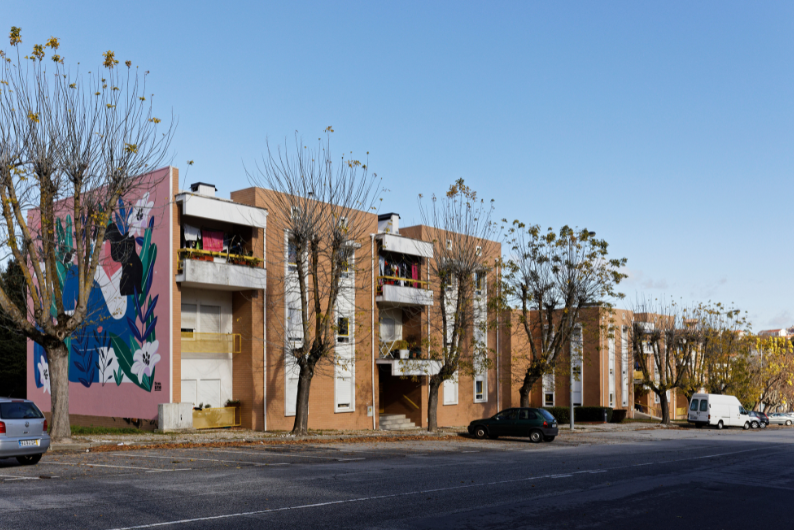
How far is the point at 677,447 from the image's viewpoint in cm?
2867

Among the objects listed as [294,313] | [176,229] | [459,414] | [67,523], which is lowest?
[459,414]

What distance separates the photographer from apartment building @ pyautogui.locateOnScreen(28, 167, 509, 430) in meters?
29.0

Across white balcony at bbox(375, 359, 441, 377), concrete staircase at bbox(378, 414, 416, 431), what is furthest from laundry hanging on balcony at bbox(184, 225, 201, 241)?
concrete staircase at bbox(378, 414, 416, 431)


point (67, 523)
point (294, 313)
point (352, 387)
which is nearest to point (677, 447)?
point (352, 387)

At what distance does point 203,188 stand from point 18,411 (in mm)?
16034

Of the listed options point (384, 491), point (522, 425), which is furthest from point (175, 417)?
point (384, 491)

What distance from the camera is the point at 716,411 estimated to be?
50062 millimetres

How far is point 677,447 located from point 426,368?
492 inches

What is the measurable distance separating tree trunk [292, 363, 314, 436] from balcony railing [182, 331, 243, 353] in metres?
4.81

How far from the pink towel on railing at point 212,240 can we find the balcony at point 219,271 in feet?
1.14

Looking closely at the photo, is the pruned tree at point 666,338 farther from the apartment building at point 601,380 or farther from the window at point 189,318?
the window at point 189,318

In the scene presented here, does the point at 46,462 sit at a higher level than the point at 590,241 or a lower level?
lower

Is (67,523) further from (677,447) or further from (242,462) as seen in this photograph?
(677,447)

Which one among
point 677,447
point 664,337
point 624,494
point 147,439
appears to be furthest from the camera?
point 664,337
